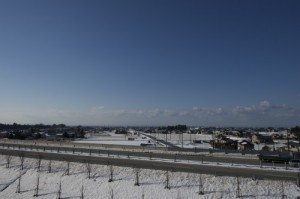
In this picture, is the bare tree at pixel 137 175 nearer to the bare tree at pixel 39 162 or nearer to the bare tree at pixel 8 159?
the bare tree at pixel 39 162

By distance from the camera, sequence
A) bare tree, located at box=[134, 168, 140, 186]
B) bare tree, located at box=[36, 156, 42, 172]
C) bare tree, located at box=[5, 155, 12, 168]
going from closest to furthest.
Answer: bare tree, located at box=[134, 168, 140, 186] < bare tree, located at box=[36, 156, 42, 172] < bare tree, located at box=[5, 155, 12, 168]

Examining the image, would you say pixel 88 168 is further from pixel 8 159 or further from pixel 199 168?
pixel 8 159

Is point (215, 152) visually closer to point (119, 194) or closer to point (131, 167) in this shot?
point (131, 167)

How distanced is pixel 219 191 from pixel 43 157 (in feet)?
88.6

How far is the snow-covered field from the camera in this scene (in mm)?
28391

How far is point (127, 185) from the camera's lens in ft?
107

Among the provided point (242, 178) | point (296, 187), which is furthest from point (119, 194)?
point (296, 187)

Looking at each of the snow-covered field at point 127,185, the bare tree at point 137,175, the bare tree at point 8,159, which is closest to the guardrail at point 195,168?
the snow-covered field at point 127,185

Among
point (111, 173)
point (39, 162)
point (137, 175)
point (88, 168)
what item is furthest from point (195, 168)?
point (39, 162)

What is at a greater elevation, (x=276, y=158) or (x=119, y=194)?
(x=276, y=158)

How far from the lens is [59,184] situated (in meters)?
35.2

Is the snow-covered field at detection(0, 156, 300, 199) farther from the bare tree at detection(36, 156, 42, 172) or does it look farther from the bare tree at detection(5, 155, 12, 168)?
the bare tree at detection(5, 155, 12, 168)

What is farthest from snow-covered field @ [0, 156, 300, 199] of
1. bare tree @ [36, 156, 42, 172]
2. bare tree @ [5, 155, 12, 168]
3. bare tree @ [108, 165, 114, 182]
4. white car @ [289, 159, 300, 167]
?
white car @ [289, 159, 300, 167]

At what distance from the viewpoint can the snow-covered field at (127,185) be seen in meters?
28.4
